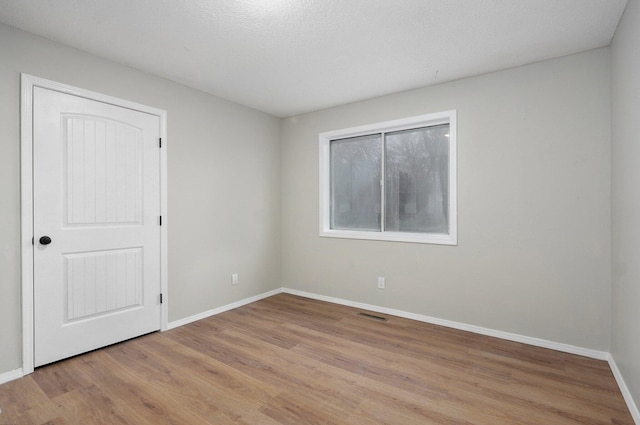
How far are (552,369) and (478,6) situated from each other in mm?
2658

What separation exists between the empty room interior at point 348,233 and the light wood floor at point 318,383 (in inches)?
0.7

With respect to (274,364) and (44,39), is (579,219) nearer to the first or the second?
(274,364)

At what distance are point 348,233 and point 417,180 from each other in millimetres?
1067

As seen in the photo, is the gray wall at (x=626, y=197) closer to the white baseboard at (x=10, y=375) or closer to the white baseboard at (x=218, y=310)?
the white baseboard at (x=218, y=310)

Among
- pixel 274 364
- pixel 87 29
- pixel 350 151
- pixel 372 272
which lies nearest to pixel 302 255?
pixel 372 272

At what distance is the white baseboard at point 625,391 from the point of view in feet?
5.85

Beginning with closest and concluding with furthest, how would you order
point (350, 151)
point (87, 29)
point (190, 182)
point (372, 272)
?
point (87, 29) < point (190, 182) < point (372, 272) < point (350, 151)

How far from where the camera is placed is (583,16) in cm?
211

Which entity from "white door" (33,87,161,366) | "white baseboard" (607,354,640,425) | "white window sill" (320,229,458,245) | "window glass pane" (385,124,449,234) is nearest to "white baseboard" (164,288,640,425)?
"white baseboard" (607,354,640,425)

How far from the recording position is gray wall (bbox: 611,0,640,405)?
183cm

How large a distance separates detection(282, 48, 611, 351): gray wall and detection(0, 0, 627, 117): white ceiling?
0.27m

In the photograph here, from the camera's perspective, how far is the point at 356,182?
4.07m

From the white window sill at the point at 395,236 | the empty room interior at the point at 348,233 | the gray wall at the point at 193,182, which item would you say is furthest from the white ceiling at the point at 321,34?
the white window sill at the point at 395,236

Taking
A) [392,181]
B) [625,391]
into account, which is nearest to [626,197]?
[625,391]
